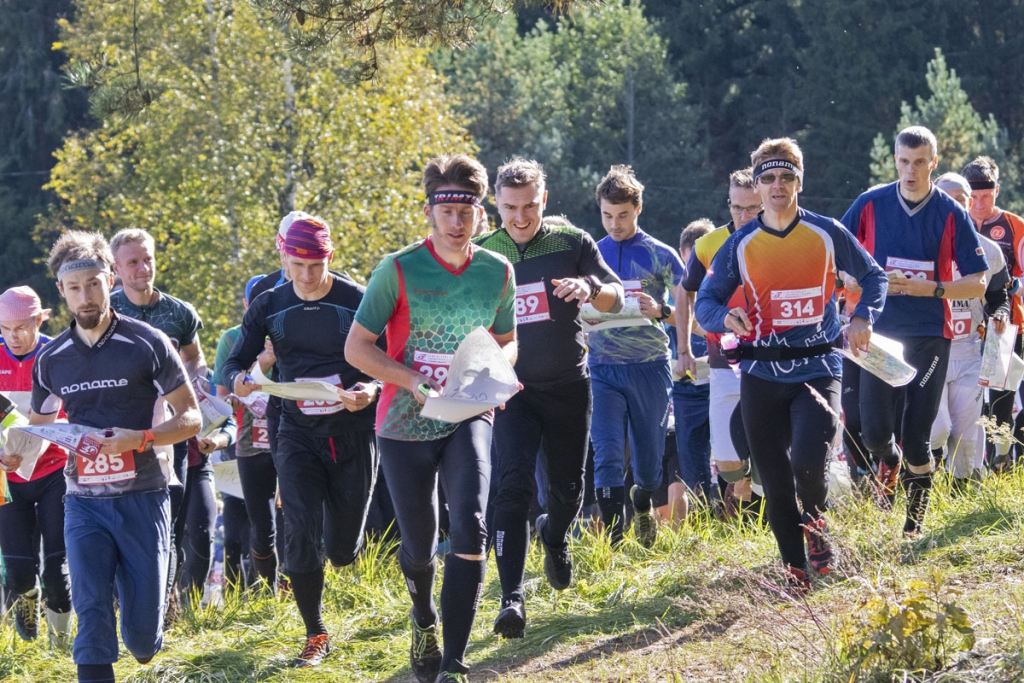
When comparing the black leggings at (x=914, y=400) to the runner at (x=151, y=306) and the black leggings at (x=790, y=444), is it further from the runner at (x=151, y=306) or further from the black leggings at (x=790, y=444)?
the runner at (x=151, y=306)

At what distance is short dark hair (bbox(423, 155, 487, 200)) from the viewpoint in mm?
5758

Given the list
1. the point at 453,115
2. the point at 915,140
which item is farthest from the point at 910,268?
the point at 453,115

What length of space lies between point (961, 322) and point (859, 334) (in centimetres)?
196

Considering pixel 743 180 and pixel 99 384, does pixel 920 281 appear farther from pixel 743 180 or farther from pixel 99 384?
pixel 99 384

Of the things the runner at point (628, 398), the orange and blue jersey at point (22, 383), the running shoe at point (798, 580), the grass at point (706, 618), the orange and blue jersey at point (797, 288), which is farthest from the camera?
the runner at point (628, 398)

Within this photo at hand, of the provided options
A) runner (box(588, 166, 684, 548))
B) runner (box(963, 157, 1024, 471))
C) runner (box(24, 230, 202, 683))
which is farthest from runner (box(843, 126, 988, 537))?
runner (box(24, 230, 202, 683))

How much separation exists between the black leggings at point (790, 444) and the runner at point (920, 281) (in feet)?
3.50

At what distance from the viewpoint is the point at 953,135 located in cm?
3456

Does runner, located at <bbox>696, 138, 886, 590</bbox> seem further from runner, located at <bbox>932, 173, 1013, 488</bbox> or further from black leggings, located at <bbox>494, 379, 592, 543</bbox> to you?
runner, located at <bbox>932, 173, 1013, 488</bbox>

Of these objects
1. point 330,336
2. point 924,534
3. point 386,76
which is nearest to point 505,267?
point 330,336

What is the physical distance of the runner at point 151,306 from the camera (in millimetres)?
8109

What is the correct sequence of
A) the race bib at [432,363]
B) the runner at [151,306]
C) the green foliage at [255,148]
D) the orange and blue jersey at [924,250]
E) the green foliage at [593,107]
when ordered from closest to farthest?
the race bib at [432,363] < the orange and blue jersey at [924,250] < the runner at [151,306] < the green foliage at [255,148] < the green foliage at [593,107]

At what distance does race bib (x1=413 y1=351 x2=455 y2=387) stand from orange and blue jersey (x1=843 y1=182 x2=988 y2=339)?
284cm

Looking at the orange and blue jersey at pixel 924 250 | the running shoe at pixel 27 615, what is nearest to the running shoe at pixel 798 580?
the orange and blue jersey at pixel 924 250
